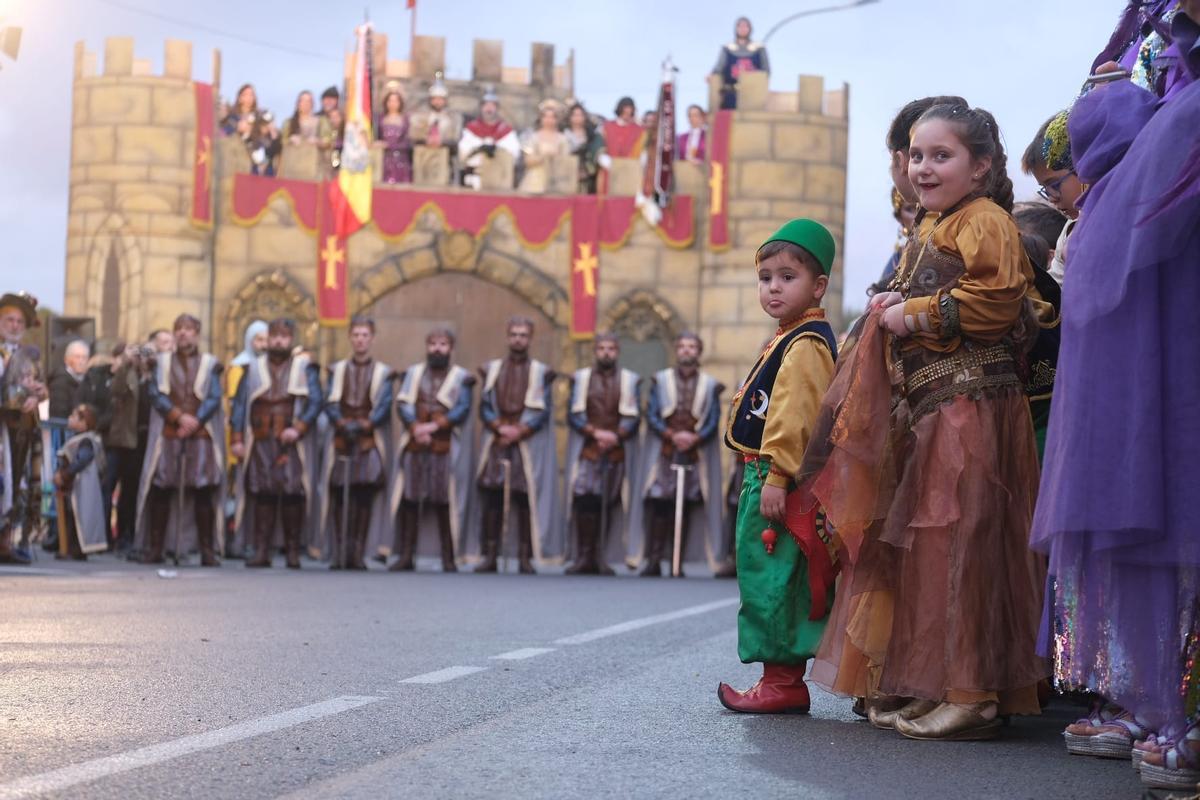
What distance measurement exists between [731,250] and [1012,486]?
23.4 metres

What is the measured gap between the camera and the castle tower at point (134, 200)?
27.8 meters

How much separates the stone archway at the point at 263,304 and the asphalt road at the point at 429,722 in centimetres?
1855

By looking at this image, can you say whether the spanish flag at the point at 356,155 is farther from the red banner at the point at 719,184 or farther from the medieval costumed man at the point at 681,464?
the medieval costumed man at the point at 681,464

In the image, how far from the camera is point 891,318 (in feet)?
18.2

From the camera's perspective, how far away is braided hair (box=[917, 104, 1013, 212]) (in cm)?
568

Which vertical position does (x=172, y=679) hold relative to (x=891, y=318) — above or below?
below

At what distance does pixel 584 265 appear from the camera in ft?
93.5

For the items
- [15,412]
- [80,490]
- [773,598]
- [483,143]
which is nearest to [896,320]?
[773,598]

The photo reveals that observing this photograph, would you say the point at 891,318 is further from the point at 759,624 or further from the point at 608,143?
the point at 608,143

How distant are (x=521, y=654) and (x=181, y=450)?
31.2 ft

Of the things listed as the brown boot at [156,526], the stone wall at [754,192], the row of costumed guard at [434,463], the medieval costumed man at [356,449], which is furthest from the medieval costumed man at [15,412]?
the stone wall at [754,192]

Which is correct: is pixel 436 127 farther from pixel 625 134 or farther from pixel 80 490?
pixel 80 490

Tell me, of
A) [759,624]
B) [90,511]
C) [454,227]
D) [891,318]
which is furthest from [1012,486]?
[454,227]

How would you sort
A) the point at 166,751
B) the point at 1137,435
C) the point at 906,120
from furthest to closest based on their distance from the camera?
1. the point at 906,120
2. the point at 166,751
3. the point at 1137,435
